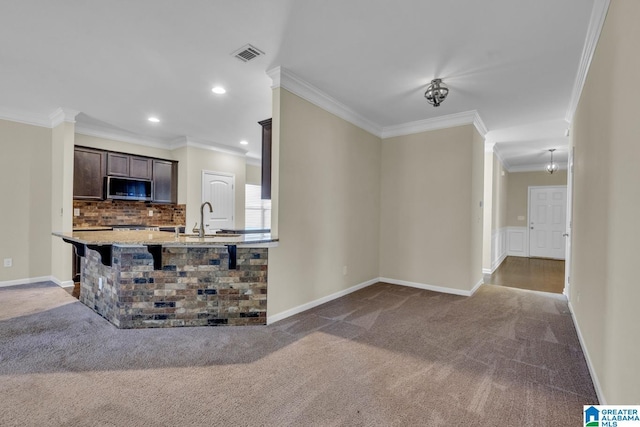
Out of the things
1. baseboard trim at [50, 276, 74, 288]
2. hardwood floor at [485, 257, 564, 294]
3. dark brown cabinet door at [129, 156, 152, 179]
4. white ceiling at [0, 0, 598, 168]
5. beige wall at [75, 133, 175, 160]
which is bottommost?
hardwood floor at [485, 257, 564, 294]

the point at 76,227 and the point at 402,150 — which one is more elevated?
the point at 402,150

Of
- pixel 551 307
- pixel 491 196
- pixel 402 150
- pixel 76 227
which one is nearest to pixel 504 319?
pixel 551 307

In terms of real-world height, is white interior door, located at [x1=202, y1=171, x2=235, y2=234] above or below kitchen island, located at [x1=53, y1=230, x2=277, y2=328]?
above

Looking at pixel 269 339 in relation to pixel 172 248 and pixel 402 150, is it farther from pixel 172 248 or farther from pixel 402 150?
pixel 402 150

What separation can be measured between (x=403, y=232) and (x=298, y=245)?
2.21 metres

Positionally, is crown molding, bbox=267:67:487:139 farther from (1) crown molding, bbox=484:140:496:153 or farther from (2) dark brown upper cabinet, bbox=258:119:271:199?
(1) crown molding, bbox=484:140:496:153

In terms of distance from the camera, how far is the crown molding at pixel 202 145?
20.2ft

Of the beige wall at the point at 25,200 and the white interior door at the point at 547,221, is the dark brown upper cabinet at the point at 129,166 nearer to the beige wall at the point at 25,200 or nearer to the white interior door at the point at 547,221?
the beige wall at the point at 25,200

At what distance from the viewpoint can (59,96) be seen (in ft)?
13.1

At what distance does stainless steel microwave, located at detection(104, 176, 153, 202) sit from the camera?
5426 millimetres

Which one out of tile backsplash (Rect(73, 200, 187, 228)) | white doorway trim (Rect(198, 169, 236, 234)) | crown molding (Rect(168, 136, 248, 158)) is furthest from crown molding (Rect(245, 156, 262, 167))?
tile backsplash (Rect(73, 200, 187, 228))

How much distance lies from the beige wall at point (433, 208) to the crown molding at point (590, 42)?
1307mm

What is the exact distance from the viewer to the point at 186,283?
10.4ft

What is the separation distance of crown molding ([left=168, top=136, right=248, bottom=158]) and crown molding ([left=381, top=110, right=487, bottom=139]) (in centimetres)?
355
